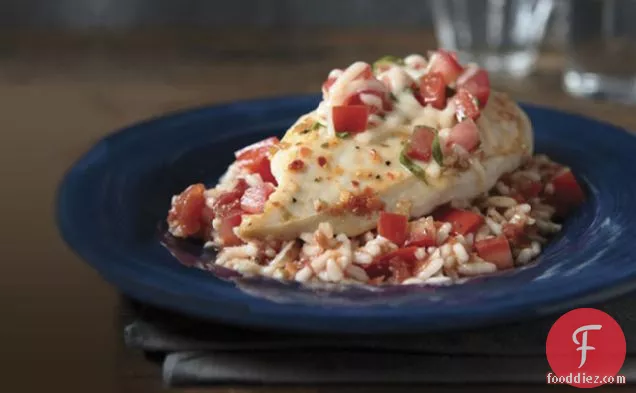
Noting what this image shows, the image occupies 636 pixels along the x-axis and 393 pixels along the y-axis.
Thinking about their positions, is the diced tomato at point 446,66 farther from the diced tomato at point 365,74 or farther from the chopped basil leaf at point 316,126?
the chopped basil leaf at point 316,126

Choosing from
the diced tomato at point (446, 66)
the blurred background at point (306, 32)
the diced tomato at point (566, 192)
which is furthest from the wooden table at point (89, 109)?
the diced tomato at point (446, 66)

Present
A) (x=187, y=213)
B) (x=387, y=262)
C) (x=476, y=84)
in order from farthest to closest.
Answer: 1. (x=476, y=84)
2. (x=187, y=213)
3. (x=387, y=262)

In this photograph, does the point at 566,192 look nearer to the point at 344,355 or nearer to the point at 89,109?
the point at 344,355

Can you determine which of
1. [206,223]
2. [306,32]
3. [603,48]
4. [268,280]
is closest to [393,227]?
[268,280]

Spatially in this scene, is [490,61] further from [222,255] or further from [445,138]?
[222,255]

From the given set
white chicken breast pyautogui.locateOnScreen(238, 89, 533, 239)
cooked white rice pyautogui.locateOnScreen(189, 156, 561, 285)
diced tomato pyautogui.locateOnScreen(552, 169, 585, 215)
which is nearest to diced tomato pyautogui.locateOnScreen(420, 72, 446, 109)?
white chicken breast pyautogui.locateOnScreen(238, 89, 533, 239)

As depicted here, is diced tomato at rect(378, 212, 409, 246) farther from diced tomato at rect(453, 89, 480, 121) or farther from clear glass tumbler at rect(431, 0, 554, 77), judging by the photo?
clear glass tumbler at rect(431, 0, 554, 77)
